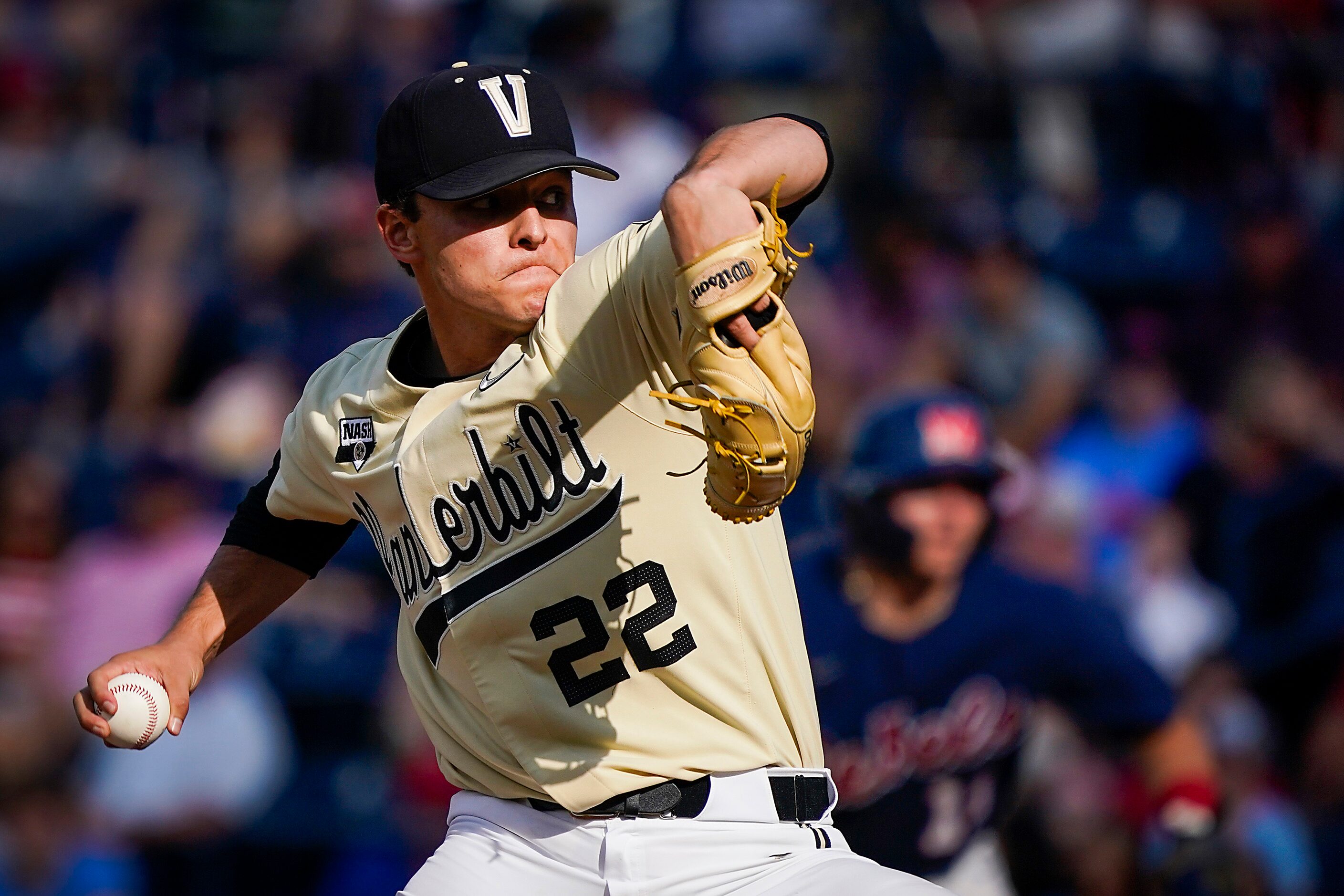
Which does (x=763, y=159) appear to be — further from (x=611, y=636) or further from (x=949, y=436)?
(x=949, y=436)

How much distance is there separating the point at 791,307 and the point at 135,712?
4.57m

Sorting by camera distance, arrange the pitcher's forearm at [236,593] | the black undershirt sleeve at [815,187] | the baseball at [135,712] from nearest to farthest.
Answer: the black undershirt sleeve at [815,187] < the baseball at [135,712] < the pitcher's forearm at [236,593]

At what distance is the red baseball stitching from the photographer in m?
2.74

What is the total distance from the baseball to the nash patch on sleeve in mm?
508

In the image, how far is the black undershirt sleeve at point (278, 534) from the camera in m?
3.15

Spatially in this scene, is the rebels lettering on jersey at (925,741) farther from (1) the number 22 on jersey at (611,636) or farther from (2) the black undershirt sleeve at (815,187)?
(2) the black undershirt sleeve at (815,187)

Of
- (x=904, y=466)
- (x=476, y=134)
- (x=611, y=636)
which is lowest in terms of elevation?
(x=611, y=636)

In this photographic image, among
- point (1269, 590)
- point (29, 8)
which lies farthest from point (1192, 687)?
point (29, 8)

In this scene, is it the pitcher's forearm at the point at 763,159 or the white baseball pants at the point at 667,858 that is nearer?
the pitcher's forearm at the point at 763,159

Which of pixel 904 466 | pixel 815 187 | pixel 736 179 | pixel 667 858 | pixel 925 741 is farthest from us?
pixel 904 466

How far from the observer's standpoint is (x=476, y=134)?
2.62 m

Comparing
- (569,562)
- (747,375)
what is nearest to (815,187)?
(747,375)

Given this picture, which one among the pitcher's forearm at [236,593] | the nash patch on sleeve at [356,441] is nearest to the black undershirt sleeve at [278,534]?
the pitcher's forearm at [236,593]

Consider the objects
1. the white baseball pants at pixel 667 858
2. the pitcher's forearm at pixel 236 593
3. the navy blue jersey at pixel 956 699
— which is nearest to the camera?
the white baseball pants at pixel 667 858
